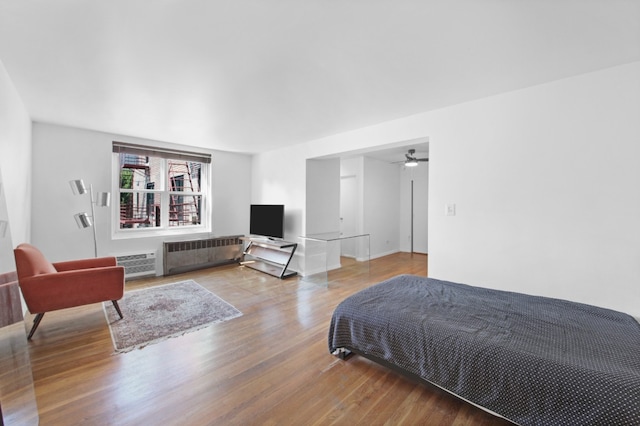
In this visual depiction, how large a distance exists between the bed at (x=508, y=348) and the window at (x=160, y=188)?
14.3 ft

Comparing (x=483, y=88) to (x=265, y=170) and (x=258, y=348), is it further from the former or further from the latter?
(x=265, y=170)

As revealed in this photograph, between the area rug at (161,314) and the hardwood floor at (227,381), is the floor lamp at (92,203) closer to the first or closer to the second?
the area rug at (161,314)

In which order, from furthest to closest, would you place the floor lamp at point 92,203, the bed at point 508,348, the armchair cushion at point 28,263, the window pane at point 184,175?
the window pane at point 184,175, the floor lamp at point 92,203, the armchair cushion at point 28,263, the bed at point 508,348

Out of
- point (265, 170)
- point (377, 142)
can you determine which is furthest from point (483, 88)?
point (265, 170)

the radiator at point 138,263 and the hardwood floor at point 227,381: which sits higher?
the radiator at point 138,263

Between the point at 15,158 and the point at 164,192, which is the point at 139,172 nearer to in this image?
the point at 164,192

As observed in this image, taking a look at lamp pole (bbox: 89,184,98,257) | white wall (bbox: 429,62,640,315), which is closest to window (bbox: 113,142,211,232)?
lamp pole (bbox: 89,184,98,257)

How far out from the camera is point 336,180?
5578 mm

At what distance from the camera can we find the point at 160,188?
5.12 m

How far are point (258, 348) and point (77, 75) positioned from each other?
290cm

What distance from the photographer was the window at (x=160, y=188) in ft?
15.5

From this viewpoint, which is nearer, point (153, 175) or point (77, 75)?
point (77, 75)

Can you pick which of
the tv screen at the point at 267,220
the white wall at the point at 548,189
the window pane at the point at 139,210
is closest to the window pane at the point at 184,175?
the window pane at the point at 139,210

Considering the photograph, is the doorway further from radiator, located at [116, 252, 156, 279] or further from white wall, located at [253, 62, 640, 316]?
radiator, located at [116, 252, 156, 279]
